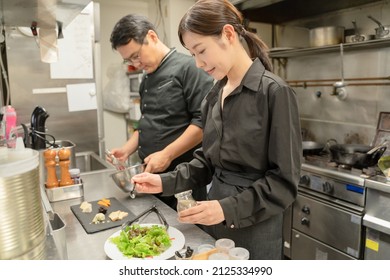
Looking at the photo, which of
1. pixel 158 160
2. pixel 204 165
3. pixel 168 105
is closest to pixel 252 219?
pixel 204 165

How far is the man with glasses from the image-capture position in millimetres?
1504

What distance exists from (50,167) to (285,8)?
83.1 inches

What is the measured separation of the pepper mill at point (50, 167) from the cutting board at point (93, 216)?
0.17 m

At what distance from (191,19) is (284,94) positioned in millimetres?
358

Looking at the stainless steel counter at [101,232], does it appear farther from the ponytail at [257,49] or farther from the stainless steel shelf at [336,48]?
the stainless steel shelf at [336,48]

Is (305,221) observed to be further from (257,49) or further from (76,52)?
(76,52)

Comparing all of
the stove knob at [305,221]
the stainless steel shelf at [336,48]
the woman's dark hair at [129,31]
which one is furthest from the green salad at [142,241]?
the stainless steel shelf at [336,48]

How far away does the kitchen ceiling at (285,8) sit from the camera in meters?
2.32

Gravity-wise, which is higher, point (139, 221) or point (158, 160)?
point (158, 160)

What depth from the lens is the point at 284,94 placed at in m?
0.93

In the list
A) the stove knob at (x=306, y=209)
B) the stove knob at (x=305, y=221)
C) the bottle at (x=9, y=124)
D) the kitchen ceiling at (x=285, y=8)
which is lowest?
the stove knob at (x=305, y=221)

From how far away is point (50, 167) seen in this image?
54.1 inches
